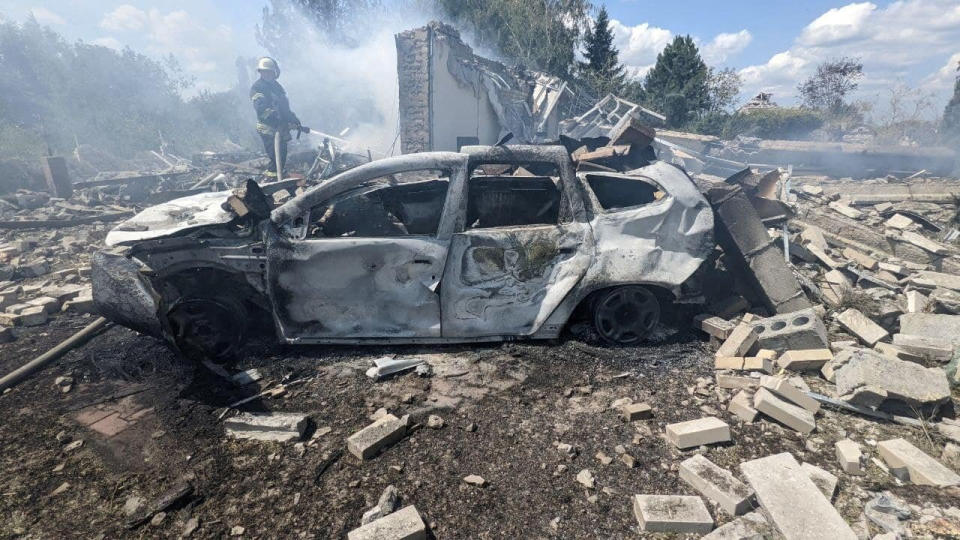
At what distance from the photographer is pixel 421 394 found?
3.08m

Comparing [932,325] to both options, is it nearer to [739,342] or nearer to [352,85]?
[739,342]

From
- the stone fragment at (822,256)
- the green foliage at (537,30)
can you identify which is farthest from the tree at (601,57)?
the stone fragment at (822,256)

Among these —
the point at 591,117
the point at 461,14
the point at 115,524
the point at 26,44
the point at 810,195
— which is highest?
the point at 461,14

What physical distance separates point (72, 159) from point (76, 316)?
1660 centimetres

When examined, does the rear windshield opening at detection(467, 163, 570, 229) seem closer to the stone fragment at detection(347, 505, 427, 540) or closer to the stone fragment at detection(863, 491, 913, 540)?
the stone fragment at detection(347, 505, 427, 540)

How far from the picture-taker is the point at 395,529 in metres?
1.95

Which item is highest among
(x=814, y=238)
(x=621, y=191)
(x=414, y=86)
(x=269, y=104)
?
(x=414, y=86)

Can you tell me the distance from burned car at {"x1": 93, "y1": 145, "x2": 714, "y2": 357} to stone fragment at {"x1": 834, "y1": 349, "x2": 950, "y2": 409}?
3.73ft

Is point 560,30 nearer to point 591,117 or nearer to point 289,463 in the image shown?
point 591,117

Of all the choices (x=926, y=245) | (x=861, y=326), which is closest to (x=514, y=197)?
(x=861, y=326)

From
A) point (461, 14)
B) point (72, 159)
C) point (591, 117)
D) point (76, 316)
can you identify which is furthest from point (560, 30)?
point (76, 316)

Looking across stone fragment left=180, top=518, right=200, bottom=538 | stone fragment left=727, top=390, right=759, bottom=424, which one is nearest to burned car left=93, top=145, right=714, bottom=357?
stone fragment left=727, top=390, right=759, bottom=424

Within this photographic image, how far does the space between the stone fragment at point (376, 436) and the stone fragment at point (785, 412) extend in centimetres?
226

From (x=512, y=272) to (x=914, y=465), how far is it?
2517mm
